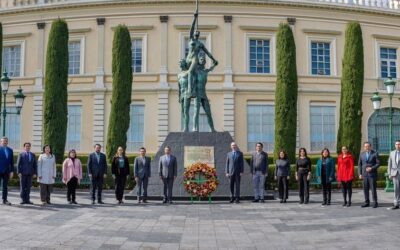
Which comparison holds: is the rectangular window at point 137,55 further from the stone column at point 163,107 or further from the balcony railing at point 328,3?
the balcony railing at point 328,3

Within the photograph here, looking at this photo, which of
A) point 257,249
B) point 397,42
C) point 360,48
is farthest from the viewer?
point 397,42

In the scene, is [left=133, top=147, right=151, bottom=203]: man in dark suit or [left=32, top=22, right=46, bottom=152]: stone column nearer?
[left=133, top=147, right=151, bottom=203]: man in dark suit

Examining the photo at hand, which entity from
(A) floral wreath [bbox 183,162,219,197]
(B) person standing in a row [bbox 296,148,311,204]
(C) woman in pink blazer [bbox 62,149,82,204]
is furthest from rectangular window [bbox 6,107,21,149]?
(B) person standing in a row [bbox 296,148,311,204]

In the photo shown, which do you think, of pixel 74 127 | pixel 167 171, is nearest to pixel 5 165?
pixel 167 171

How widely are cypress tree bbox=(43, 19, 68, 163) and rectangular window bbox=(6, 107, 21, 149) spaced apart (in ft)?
23.0

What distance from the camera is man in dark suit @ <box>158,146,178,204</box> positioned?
1427 centimetres

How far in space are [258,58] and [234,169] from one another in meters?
17.6

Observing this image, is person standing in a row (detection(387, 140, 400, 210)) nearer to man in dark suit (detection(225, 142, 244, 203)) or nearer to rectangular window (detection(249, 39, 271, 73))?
man in dark suit (detection(225, 142, 244, 203))

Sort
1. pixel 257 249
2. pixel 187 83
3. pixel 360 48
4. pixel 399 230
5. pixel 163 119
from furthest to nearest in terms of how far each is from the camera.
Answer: pixel 163 119
pixel 360 48
pixel 187 83
pixel 399 230
pixel 257 249

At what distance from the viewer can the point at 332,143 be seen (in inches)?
1214

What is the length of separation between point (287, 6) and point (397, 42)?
862cm

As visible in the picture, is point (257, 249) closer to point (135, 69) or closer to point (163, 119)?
point (163, 119)

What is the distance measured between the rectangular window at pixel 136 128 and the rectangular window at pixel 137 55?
2621 mm

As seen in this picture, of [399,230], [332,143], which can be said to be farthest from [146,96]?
[399,230]
